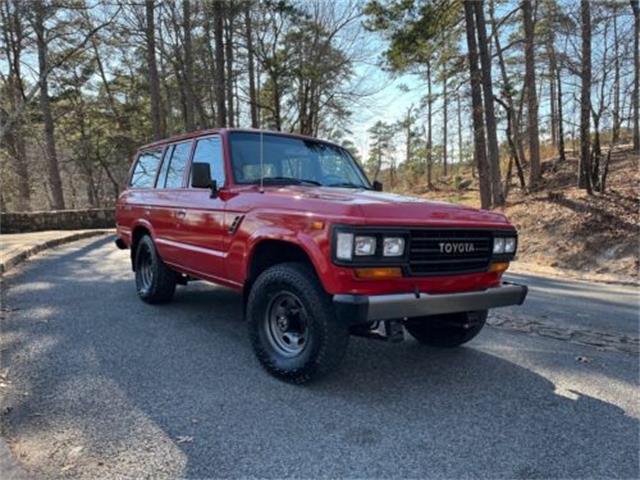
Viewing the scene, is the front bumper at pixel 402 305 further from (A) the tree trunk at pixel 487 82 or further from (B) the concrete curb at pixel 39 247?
(A) the tree trunk at pixel 487 82

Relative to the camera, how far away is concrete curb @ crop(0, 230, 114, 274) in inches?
332

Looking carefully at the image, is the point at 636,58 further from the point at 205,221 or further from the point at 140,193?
the point at 205,221

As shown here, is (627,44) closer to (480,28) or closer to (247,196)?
(480,28)

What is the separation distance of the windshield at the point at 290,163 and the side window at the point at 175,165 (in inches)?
37.5

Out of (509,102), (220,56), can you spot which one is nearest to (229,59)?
(220,56)

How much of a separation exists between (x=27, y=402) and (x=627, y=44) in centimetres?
1541

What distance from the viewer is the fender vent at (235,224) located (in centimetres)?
412

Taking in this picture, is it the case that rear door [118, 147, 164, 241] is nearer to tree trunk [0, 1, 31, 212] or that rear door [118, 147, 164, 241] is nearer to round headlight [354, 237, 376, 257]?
round headlight [354, 237, 376, 257]

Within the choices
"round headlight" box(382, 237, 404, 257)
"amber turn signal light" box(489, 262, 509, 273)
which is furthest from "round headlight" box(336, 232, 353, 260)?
"amber turn signal light" box(489, 262, 509, 273)

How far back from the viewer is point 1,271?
7.89 meters

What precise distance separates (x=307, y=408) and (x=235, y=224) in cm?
165

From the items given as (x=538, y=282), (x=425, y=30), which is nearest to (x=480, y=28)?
(x=425, y=30)

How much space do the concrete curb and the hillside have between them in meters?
10.2

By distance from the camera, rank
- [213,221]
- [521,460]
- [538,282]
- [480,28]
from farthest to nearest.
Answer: [480,28]
[538,282]
[213,221]
[521,460]
